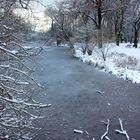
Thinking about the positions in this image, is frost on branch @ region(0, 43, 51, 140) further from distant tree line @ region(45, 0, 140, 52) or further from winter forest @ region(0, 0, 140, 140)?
distant tree line @ region(45, 0, 140, 52)

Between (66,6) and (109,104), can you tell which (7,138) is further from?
(66,6)

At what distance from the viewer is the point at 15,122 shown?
897 centimetres

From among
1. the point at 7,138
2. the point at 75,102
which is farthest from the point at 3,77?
the point at 75,102

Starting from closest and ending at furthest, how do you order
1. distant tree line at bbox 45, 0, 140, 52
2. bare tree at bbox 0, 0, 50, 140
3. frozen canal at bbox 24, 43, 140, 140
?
bare tree at bbox 0, 0, 50, 140
frozen canal at bbox 24, 43, 140, 140
distant tree line at bbox 45, 0, 140, 52

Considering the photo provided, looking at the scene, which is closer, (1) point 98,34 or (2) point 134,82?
(2) point 134,82

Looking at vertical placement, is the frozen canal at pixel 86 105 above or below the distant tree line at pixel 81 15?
below

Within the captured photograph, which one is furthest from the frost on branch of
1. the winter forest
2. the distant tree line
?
the distant tree line

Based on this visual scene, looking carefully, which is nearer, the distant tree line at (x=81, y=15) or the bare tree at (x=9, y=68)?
the bare tree at (x=9, y=68)

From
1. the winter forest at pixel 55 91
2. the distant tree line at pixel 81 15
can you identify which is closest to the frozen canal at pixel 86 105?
the winter forest at pixel 55 91

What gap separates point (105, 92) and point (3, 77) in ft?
36.5

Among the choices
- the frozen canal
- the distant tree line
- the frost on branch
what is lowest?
the frozen canal

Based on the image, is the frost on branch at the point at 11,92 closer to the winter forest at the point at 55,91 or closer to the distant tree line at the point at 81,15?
the winter forest at the point at 55,91

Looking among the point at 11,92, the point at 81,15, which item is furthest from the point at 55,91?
the point at 81,15

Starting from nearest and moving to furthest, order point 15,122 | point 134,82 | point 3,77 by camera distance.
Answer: point 3,77, point 15,122, point 134,82
